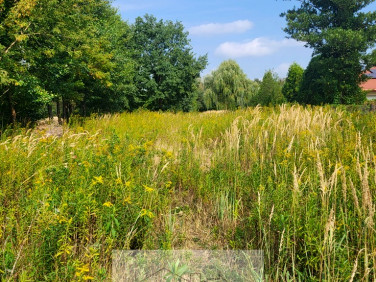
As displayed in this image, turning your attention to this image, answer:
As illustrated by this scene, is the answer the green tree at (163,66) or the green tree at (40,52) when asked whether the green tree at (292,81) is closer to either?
the green tree at (163,66)

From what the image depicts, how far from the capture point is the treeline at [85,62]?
30.6ft

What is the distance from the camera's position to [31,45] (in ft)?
35.2

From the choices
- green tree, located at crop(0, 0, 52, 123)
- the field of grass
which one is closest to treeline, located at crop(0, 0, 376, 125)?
green tree, located at crop(0, 0, 52, 123)

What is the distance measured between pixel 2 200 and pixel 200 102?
121ft

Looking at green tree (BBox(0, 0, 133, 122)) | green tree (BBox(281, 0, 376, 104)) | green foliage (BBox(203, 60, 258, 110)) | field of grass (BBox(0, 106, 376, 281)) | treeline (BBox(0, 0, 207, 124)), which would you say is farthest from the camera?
green foliage (BBox(203, 60, 258, 110))

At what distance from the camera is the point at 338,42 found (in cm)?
2019

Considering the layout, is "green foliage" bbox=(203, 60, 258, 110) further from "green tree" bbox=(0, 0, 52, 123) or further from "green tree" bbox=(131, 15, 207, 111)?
"green tree" bbox=(0, 0, 52, 123)

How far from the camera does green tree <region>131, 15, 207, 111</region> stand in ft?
86.7

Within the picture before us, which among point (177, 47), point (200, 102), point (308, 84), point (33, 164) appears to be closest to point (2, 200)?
point (33, 164)

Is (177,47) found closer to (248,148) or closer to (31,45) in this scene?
(31,45)

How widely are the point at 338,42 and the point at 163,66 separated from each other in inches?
510

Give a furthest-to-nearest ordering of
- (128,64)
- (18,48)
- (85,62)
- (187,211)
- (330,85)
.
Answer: (330,85) < (128,64) < (85,62) < (18,48) < (187,211)

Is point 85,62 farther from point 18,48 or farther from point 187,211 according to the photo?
point 187,211

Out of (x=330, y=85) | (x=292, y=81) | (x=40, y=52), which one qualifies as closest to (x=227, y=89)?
(x=292, y=81)
